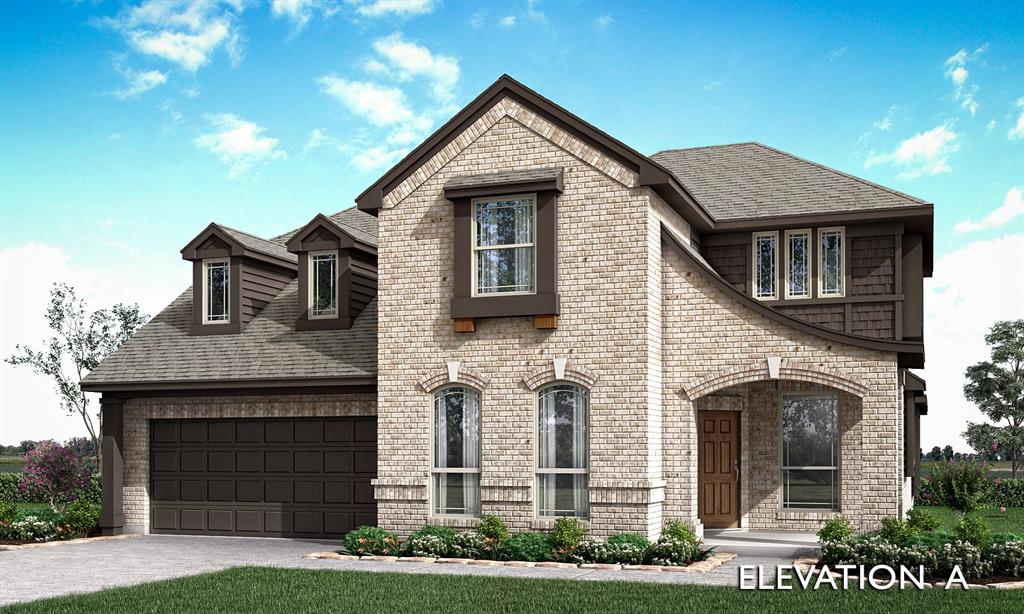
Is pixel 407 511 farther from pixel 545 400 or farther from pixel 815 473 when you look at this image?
pixel 815 473

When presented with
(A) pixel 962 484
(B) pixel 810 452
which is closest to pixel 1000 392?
(A) pixel 962 484

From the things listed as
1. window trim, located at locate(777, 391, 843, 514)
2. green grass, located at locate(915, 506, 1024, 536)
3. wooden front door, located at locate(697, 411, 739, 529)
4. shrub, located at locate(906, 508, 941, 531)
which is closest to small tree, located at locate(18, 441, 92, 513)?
wooden front door, located at locate(697, 411, 739, 529)

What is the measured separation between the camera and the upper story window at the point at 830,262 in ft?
65.8

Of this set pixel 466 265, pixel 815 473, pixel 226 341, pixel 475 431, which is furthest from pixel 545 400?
pixel 226 341

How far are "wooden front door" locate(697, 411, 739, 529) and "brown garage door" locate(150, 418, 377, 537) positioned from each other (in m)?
5.88

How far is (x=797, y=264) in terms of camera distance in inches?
802

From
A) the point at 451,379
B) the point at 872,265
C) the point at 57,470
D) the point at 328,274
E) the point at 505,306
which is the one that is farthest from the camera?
the point at 57,470

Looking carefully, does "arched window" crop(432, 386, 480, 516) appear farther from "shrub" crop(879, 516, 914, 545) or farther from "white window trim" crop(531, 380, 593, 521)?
"shrub" crop(879, 516, 914, 545)

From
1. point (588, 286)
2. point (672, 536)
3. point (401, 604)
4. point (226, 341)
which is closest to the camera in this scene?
point (401, 604)

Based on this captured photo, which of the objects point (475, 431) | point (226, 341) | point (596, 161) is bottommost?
point (475, 431)

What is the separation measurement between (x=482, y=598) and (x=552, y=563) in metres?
3.22

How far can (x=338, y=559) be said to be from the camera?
666 inches

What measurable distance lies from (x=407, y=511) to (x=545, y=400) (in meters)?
2.93

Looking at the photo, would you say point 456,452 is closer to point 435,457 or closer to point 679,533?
point 435,457
